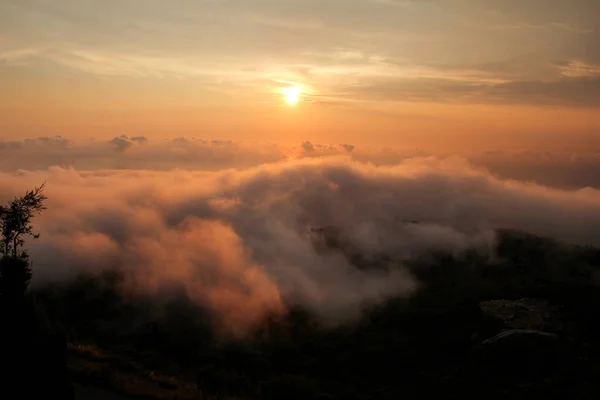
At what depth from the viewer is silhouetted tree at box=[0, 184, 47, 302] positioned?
29.2 m

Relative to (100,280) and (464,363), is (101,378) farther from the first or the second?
(100,280)

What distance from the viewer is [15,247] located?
31.8 meters

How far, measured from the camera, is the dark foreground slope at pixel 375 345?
73.3m

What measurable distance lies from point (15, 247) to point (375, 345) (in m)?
100

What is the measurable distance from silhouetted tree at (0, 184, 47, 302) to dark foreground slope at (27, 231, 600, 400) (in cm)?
1014

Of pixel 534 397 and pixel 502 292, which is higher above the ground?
pixel 502 292

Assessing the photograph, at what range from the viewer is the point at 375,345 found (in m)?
120

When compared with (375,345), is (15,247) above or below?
above

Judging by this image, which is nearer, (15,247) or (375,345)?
(15,247)

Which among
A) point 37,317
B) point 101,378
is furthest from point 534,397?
point 37,317

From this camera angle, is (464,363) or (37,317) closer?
(37,317)

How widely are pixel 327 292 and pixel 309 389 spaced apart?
11075 centimetres

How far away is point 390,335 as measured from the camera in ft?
417

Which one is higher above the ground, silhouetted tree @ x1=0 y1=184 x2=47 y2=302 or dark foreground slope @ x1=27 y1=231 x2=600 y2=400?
silhouetted tree @ x1=0 y1=184 x2=47 y2=302
